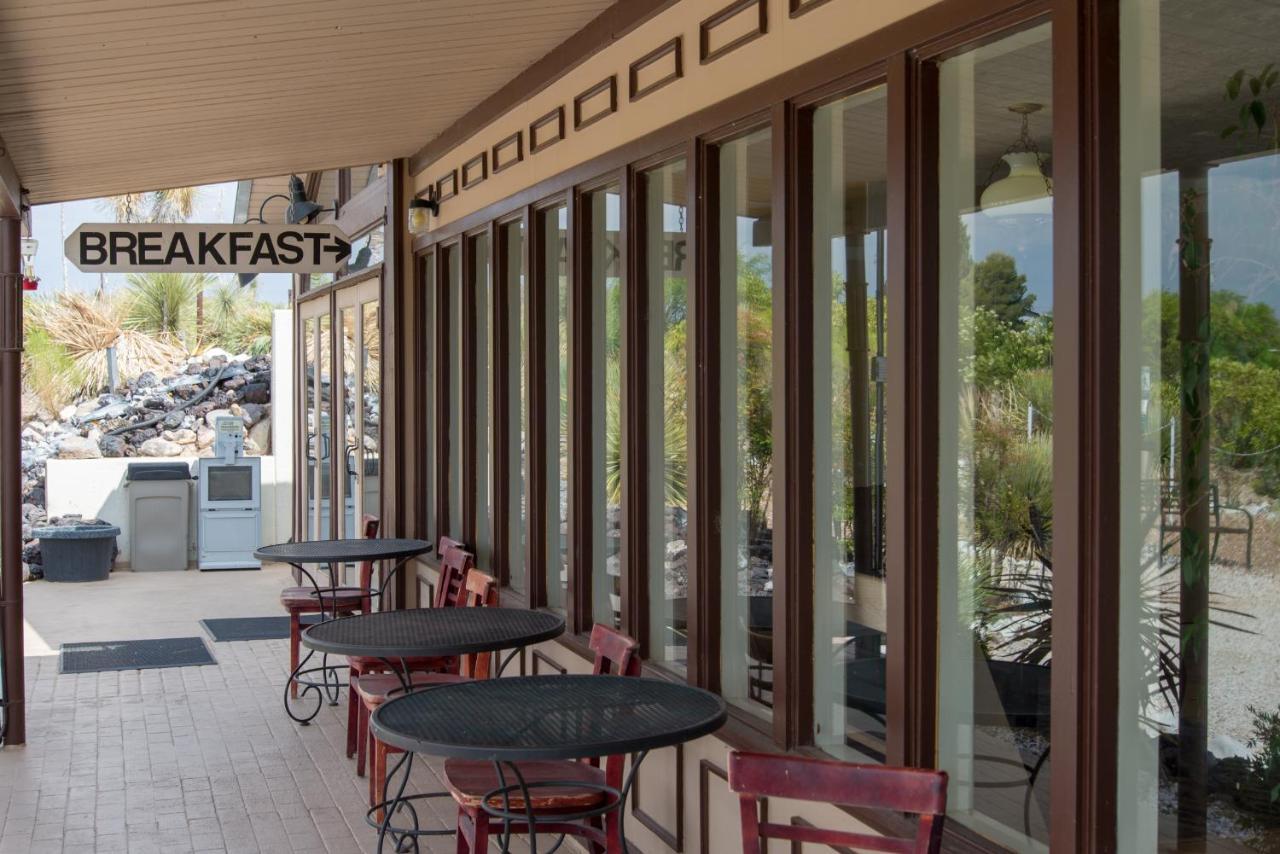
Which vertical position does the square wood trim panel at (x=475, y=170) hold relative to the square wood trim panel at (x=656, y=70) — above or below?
above

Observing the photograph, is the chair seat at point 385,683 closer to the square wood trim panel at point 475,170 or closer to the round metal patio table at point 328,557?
the round metal patio table at point 328,557

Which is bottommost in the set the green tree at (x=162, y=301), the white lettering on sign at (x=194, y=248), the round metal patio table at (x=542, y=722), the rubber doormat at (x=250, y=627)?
the rubber doormat at (x=250, y=627)

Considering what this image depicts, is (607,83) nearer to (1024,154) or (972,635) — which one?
(1024,154)

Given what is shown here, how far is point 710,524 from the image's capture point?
3.86 meters

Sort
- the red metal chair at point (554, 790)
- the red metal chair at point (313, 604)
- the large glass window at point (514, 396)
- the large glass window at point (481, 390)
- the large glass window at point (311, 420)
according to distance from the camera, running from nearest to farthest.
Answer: the red metal chair at point (554, 790)
the large glass window at point (514, 396)
the large glass window at point (481, 390)
the red metal chair at point (313, 604)
the large glass window at point (311, 420)

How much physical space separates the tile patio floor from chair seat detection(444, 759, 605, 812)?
108 cm

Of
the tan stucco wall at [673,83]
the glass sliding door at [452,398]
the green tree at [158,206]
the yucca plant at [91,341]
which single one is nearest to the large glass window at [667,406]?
the tan stucco wall at [673,83]

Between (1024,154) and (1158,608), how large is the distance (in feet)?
3.01

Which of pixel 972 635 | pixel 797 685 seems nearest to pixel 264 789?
pixel 797 685

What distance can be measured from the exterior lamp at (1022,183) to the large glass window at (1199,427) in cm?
24

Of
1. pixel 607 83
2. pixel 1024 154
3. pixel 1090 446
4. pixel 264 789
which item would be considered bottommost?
pixel 264 789

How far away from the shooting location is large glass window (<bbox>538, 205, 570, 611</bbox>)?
5.25 m

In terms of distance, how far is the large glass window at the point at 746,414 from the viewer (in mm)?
3605

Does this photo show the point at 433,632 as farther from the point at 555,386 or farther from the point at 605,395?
the point at 555,386
